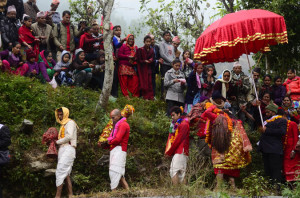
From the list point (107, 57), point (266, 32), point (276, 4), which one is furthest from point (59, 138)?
point (276, 4)

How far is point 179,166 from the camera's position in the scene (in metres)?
8.70

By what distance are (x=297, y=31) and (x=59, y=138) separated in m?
9.47

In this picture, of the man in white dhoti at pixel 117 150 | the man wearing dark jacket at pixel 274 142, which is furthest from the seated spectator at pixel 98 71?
the man wearing dark jacket at pixel 274 142

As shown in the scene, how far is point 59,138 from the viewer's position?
8773 mm

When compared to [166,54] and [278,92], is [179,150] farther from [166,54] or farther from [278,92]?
[166,54]

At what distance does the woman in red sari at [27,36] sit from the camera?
40.1 ft

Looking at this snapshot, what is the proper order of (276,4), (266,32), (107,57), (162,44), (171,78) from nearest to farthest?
(266,32)
(107,57)
(171,78)
(162,44)
(276,4)

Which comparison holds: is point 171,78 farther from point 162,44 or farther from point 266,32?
point 266,32

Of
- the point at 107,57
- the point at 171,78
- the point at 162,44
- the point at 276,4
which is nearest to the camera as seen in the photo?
the point at 107,57

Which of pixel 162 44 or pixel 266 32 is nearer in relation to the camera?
pixel 266 32

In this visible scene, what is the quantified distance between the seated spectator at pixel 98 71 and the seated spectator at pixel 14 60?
191 centimetres

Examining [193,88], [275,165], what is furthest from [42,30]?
[275,165]

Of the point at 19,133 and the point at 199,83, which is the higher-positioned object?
the point at 199,83

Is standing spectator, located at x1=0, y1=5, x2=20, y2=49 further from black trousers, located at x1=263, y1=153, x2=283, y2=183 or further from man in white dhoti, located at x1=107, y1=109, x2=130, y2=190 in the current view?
black trousers, located at x1=263, y1=153, x2=283, y2=183
